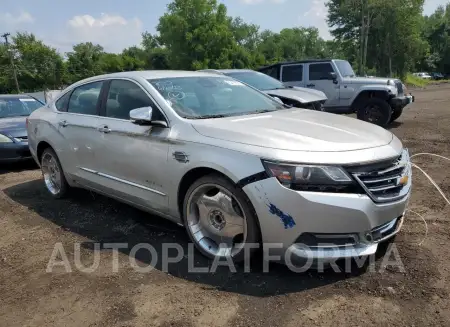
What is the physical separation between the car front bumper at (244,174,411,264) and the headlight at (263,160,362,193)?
0.04 metres

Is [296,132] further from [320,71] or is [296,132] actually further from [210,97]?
[320,71]

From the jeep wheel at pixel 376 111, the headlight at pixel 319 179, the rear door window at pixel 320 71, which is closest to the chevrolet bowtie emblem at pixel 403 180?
the headlight at pixel 319 179

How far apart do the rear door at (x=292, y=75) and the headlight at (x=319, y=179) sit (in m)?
8.98

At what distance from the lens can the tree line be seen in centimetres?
4478

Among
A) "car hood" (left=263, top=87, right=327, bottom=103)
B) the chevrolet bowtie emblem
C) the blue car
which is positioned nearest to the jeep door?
"car hood" (left=263, top=87, right=327, bottom=103)

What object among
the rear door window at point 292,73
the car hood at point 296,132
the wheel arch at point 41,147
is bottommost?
the wheel arch at point 41,147

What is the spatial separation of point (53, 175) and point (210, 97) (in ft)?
8.58

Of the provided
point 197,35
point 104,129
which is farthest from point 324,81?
point 197,35

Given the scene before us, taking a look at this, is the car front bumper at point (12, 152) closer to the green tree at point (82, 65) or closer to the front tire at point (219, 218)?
the front tire at point (219, 218)

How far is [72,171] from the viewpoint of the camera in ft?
15.8

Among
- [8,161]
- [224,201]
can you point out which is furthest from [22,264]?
[8,161]

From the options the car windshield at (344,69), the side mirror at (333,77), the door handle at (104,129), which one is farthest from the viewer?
the car windshield at (344,69)

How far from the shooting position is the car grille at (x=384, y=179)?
2.85 metres

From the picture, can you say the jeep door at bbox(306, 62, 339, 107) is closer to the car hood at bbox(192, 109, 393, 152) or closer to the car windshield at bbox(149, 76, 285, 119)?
the car windshield at bbox(149, 76, 285, 119)
